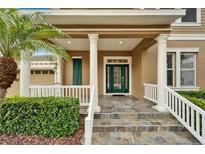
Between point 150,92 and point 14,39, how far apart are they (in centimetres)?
632

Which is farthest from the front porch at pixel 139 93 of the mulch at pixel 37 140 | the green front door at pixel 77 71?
the green front door at pixel 77 71

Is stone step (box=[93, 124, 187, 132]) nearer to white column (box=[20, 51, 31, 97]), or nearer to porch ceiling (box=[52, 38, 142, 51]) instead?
white column (box=[20, 51, 31, 97])

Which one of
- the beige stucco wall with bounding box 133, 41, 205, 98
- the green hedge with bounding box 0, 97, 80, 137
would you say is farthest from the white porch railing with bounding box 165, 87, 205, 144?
the green hedge with bounding box 0, 97, 80, 137

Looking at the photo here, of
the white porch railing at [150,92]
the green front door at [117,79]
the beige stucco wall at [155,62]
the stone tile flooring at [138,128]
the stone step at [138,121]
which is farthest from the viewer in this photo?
the green front door at [117,79]

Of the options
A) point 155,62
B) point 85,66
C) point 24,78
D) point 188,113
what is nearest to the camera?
point 188,113

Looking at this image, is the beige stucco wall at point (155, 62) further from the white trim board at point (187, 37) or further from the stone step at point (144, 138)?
the stone step at point (144, 138)

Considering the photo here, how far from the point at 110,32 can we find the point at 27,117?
4.16 metres

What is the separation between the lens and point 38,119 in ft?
18.6

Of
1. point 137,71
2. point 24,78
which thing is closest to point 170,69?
point 137,71

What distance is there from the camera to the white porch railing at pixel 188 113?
5099 mm

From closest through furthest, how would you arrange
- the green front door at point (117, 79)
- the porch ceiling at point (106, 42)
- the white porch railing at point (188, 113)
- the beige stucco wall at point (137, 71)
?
the white porch railing at point (188, 113), the porch ceiling at point (106, 42), the beige stucco wall at point (137, 71), the green front door at point (117, 79)

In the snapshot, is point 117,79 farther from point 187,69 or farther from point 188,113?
point 188,113

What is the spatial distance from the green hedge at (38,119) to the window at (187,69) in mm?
7351
